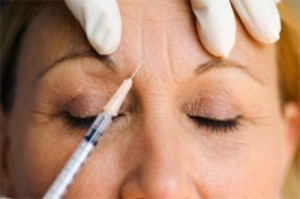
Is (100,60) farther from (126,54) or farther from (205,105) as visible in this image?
(205,105)

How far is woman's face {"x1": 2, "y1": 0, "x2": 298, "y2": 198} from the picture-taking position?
1.28m

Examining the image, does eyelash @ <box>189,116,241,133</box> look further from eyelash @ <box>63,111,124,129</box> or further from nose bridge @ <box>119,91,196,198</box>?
eyelash @ <box>63,111,124,129</box>

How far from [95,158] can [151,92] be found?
8.2 inches

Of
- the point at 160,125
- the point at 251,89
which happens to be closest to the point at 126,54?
the point at 160,125

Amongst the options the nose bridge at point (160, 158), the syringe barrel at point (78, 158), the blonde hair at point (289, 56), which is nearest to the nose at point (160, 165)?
the nose bridge at point (160, 158)

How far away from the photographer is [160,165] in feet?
4.06

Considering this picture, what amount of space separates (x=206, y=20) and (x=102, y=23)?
0.25m

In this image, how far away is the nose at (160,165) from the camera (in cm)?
122

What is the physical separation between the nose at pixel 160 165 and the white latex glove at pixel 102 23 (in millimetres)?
190

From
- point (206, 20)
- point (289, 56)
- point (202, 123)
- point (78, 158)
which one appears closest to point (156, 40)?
point (206, 20)

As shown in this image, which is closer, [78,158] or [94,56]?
→ [78,158]

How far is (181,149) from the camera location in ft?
4.20

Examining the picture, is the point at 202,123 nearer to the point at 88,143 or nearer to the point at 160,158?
the point at 160,158

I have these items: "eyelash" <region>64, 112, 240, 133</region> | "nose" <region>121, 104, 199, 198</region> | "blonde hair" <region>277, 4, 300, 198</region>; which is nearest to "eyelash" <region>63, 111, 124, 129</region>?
"eyelash" <region>64, 112, 240, 133</region>
